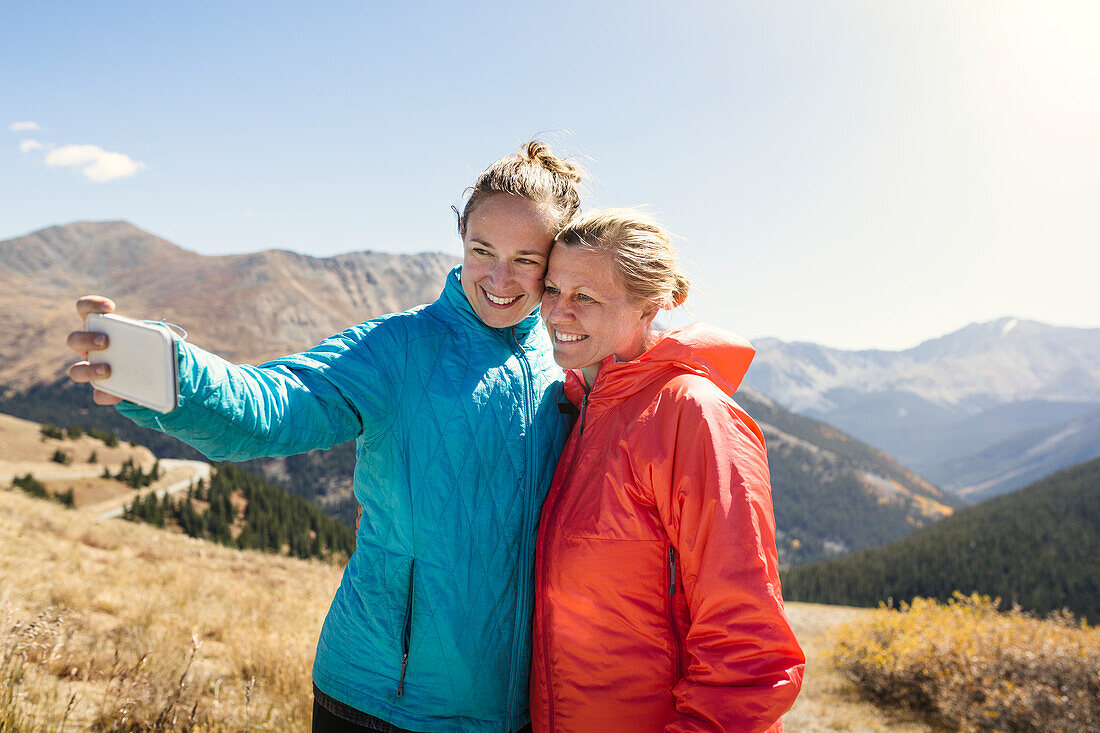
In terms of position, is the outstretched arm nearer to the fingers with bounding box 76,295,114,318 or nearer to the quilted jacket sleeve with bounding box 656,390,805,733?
the fingers with bounding box 76,295,114,318

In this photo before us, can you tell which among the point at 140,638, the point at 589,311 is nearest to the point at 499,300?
the point at 589,311

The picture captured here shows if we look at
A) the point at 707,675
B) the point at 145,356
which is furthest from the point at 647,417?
the point at 145,356

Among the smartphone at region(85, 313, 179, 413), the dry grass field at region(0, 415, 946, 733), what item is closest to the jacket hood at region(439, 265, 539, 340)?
the smartphone at region(85, 313, 179, 413)

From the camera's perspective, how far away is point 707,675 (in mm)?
1629

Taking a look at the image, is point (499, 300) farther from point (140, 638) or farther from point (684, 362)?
point (140, 638)

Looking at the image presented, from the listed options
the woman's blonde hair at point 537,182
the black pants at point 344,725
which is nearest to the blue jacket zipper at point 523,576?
the black pants at point 344,725

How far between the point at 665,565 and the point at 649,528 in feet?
0.43

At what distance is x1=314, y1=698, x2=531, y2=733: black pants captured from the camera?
1.93 m

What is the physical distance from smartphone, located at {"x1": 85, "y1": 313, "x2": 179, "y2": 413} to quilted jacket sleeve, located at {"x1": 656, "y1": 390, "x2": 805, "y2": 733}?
136cm

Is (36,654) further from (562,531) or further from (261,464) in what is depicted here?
(261,464)

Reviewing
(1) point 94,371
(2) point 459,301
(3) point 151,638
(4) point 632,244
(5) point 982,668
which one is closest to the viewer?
(1) point 94,371

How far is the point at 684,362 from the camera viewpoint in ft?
6.79

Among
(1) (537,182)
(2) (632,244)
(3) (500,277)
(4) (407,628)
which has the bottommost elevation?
(4) (407,628)

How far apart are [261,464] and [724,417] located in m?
149
